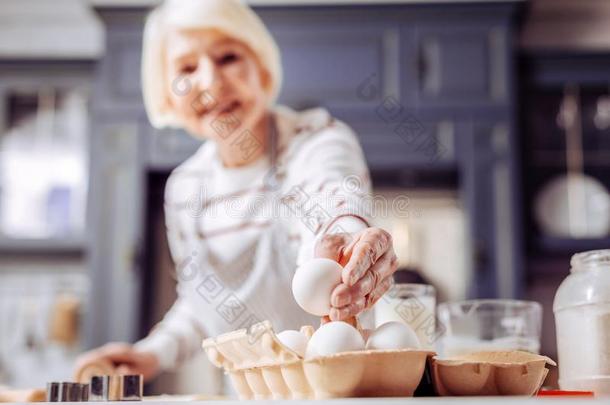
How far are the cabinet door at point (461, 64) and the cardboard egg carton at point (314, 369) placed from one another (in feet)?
6.49

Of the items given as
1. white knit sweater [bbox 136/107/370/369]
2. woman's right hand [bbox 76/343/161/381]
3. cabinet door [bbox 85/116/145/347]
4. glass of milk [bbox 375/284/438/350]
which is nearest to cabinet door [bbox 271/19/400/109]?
cabinet door [bbox 85/116/145/347]

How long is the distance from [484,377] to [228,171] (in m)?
0.91

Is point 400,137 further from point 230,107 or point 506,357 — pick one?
point 506,357

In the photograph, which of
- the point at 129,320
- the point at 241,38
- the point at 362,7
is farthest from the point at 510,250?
the point at 241,38

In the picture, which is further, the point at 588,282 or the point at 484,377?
the point at 588,282

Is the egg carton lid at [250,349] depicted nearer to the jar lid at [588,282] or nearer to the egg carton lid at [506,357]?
the egg carton lid at [506,357]

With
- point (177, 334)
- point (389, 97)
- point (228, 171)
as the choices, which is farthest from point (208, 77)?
point (389, 97)

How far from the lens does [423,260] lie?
2.55 metres

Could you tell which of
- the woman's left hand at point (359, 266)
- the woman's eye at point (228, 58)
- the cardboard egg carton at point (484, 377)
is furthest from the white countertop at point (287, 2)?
the cardboard egg carton at point (484, 377)

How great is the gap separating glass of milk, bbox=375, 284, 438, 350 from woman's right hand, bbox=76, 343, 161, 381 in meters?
0.43

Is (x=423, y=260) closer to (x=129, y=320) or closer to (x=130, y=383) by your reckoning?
(x=129, y=320)

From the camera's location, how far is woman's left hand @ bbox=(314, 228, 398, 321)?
0.65 meters

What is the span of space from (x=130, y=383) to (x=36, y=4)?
2.62 metres

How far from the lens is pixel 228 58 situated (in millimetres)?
1342
